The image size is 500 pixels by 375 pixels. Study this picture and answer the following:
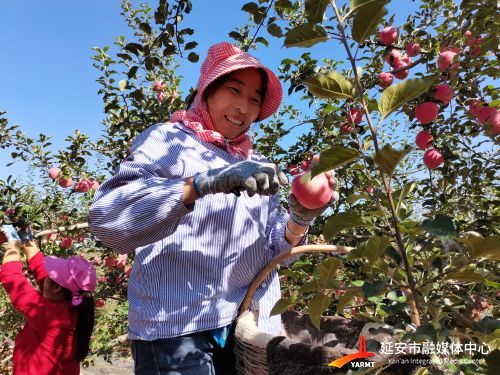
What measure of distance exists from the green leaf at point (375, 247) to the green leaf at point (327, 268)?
2.6 inches

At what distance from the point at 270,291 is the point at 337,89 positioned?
747mm

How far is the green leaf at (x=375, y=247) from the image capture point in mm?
725

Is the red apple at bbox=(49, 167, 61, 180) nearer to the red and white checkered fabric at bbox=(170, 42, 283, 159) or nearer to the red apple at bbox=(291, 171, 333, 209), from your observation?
the red and white checkered fabric at bbox=(170, 42, 283, 159)

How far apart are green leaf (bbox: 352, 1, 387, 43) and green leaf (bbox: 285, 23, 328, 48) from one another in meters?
0.07

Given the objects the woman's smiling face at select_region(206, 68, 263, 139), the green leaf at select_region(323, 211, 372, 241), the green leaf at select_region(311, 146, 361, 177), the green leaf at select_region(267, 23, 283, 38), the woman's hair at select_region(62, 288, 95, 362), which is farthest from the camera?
the woman's hair at select_region(62, 288, 95, 362)

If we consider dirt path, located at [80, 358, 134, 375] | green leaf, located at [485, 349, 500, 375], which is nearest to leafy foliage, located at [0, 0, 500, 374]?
green leaf, located at [485, 349, 500, 375]

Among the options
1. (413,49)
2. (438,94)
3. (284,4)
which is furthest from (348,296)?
(413,49)

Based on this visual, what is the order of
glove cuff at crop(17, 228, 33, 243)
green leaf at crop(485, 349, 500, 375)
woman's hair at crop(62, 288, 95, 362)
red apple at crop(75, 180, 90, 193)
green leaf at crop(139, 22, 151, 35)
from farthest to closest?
red apple at crop(75, 180, 90, 193) < glove cuff at crop(17, 228, 33, 243) < woman's hair at crop(62, 288, 95, 362) < green leaf at crop(139, 22, 151, 35) < green leaf at crop(485, 349, 500, 375)

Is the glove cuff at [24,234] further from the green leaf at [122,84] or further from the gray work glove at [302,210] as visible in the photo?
the gray work glove at [302,210]

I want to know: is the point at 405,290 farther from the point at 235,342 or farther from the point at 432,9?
the point at 432,9

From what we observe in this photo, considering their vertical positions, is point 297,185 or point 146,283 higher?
point 297,185

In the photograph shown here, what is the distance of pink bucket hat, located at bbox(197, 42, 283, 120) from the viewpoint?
1287 mm

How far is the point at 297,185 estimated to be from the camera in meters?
1.17

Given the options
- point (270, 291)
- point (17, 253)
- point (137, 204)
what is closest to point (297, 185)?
point (270, 291)
